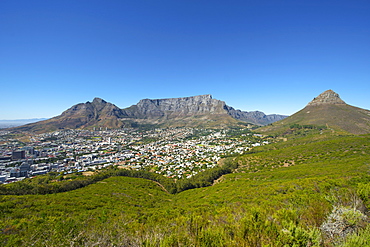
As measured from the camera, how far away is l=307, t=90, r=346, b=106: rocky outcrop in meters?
119

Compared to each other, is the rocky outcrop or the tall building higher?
the rocky outcrop

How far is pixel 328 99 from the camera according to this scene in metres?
124

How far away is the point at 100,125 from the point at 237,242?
21814 centimetres

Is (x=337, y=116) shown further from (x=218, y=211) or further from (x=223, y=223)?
(x=223, y=223)

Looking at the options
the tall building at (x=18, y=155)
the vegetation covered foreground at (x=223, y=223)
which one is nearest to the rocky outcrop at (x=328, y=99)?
the vegetation covered foreground at (x=223, y=223)

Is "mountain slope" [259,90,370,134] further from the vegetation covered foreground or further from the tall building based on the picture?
the tall building

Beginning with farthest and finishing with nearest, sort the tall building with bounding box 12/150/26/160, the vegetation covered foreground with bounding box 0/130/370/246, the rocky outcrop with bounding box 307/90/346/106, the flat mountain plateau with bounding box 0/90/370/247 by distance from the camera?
the rocky outcrop with bounding box 307/90/346/106 < the tall building with bounding box 12/150/26/160 < the flat mountain plateau with bounding box 0/90/370/247 < the vegetation covered foreground with bounding box 0/130/370/246

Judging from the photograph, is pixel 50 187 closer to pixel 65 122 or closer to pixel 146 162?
pixel 146 162

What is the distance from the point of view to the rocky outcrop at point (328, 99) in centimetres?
11902

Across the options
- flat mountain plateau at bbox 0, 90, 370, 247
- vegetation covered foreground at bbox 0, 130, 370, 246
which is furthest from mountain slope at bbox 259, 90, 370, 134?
vegetation covered foreground at bbox 0, 130, 370, 246

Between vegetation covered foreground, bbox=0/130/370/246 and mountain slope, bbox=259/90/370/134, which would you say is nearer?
vegetation covered foreground, bbox=0/130/370/246

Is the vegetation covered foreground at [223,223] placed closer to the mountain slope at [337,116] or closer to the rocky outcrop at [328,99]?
the mountain slope at [337,116]

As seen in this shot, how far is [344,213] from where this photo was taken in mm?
5883

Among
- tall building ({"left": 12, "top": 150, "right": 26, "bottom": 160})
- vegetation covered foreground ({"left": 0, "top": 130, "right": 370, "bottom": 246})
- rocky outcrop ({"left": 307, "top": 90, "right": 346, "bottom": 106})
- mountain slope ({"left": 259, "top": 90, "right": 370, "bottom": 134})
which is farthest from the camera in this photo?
rocky outcrop ({"left": 307, "top": 90, "right": 346, "bottom": 106})
